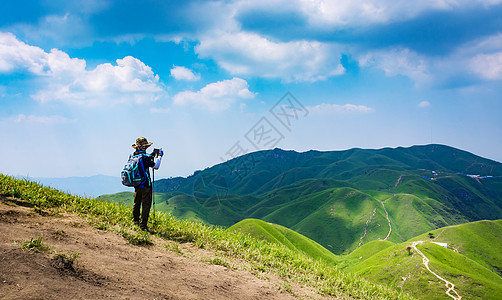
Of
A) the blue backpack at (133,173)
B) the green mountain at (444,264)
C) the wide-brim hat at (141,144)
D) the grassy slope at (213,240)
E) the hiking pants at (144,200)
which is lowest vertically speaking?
the green mountain at (444,264)

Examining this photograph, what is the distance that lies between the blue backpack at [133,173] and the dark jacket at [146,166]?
4 centimetres

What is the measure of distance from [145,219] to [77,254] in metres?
3.24

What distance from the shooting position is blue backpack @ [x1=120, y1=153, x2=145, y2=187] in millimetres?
8406

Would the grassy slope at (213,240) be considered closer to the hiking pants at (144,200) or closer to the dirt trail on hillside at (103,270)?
the hiking pants at (144,200)

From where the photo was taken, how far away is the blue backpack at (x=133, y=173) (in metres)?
8.41

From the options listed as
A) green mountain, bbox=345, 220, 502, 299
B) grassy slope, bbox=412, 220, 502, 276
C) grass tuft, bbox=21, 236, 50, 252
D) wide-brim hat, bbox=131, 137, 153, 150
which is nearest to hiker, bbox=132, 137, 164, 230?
wide-brim hat, bbox=131, 137, 153, 150

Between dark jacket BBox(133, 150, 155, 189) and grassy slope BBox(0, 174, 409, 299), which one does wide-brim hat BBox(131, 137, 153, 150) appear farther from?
grassy slope BBox(0, 174, 409, 299)

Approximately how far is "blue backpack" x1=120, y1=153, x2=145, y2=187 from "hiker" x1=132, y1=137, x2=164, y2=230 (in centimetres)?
4

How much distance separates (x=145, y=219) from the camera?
8.81m

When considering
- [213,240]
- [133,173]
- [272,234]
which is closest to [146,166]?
[133,173]

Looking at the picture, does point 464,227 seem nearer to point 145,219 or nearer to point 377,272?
point 377,272

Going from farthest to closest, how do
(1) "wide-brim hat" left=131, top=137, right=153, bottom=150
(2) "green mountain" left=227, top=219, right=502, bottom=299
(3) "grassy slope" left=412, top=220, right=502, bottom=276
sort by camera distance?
1. (3) "grassy slope" left=412, top=220, right=502, bottom=276
2. (2) "green mountain" left=227, top=219, right=502, bottom=299
3. (1) "wide-brim hat" left=131, top=137, right=153, bottom=150

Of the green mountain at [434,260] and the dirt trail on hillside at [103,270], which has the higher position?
the dirt trail on hillside at [103,270]

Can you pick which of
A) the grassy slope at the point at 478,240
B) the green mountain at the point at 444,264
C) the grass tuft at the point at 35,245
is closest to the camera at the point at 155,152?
the grass tuft at the point at 35,245
